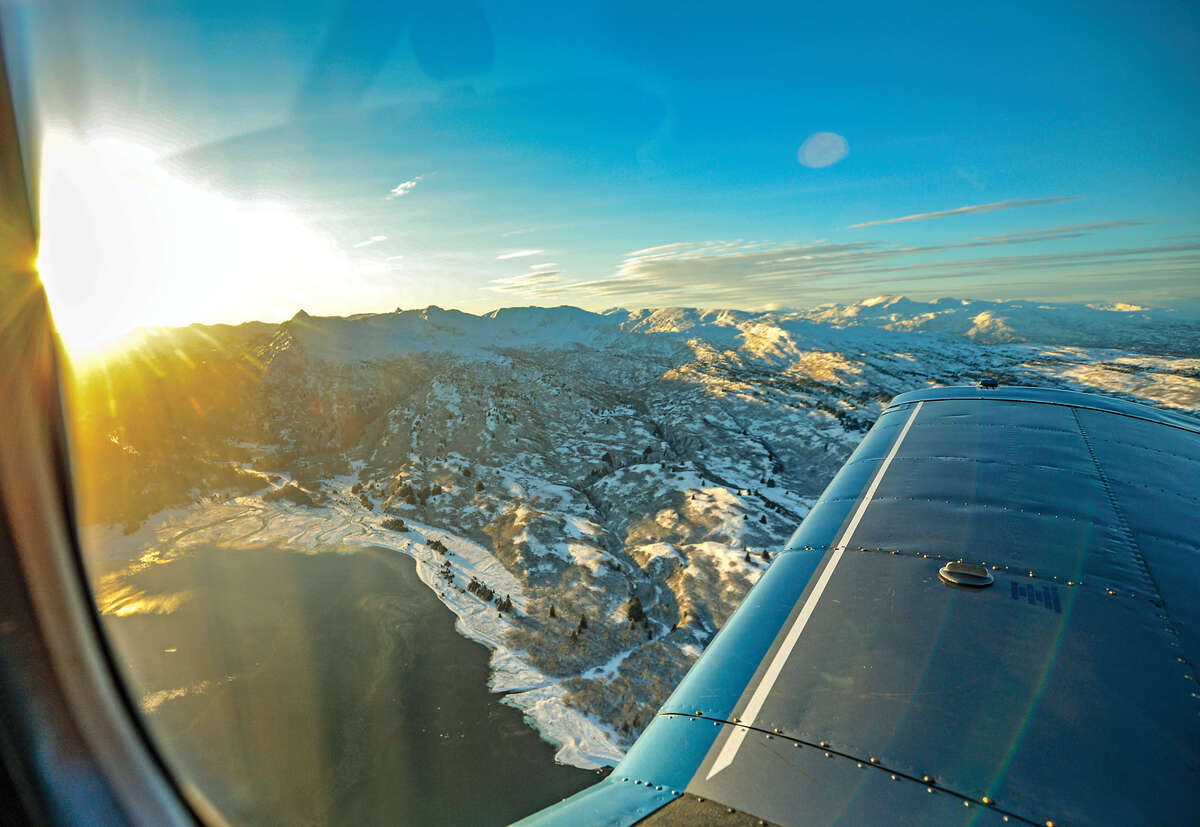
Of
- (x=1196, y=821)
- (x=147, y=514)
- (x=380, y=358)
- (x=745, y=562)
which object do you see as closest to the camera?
(x=1196, y=821)

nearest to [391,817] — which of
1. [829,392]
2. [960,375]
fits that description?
[829,392]

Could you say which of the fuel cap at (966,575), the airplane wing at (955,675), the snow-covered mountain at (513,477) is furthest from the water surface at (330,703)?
the fuel cap at (966,575)

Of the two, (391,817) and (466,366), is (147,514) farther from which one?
(466,366)

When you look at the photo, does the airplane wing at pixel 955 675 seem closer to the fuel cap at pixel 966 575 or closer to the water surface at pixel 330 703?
the fuel cap at pixel 966 575

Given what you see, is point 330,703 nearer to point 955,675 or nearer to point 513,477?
point 955,675

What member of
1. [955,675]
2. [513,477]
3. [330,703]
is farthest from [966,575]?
[513,477]
